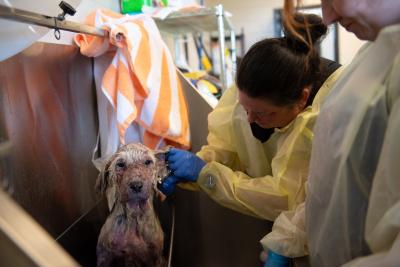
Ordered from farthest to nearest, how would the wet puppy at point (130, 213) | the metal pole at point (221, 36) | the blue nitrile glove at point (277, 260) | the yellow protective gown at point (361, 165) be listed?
the metal pole at point (221, 36)
the wet puppy at point (130, 213)
the blue nitrile glove at point (277, 260)
the yellow protective gown at point (361, 165)

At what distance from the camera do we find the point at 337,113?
549 mm

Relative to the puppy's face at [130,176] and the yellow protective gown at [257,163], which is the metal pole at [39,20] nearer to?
the puppy's face at [130,176]

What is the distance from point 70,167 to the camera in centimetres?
→ 109

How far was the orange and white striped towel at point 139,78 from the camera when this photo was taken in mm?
1036

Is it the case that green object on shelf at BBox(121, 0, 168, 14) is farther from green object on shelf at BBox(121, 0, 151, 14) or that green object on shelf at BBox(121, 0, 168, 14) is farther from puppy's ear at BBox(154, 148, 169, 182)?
puppy's ear at BBox(154, 148, 169, 182)

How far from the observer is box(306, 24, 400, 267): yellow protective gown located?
471 mm

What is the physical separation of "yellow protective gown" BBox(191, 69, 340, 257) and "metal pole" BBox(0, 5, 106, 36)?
46cm

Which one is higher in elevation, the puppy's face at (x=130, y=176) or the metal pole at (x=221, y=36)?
the metal pole at (x=221, y=36)

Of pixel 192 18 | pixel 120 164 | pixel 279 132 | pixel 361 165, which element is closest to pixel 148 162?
pixel 120 164

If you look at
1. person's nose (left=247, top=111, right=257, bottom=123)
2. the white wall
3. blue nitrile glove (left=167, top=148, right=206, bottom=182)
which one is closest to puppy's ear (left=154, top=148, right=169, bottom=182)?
blue nitrile glove (left=167, top=148, right=206, bottom=182)

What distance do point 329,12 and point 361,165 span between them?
0.25m

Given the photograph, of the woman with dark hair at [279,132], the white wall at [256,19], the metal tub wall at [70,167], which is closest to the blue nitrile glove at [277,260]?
the woman with dark hair at [279,132]

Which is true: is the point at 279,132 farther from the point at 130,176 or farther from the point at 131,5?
the point at 131,5

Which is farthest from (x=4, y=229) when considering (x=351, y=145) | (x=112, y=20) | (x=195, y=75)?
(x=195, y=75)
